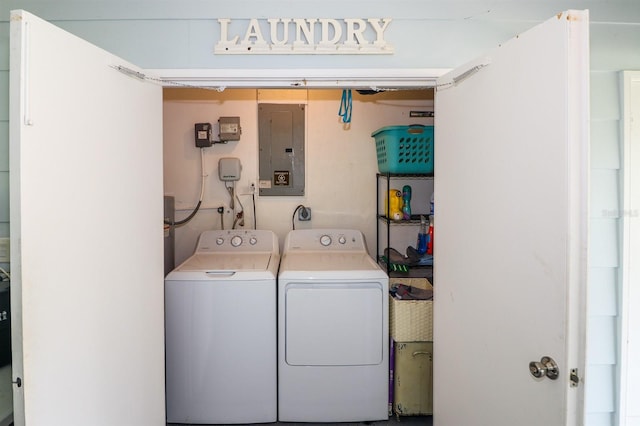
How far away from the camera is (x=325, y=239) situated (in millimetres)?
2697

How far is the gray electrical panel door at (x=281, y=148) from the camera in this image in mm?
2781

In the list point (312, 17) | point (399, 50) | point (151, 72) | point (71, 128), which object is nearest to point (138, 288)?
point (71, 128)

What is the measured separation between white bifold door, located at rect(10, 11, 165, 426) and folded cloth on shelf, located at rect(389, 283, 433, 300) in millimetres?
1360

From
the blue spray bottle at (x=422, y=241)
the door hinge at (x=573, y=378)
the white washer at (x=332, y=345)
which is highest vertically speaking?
the blue spray bottle at (x=422, y=241)

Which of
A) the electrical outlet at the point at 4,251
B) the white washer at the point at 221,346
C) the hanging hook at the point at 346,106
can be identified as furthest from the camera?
the hanging hook at the point at 346,106

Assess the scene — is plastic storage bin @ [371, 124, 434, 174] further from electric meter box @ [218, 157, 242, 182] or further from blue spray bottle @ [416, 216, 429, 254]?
electric meter box @ [218, 157, 242, 182]

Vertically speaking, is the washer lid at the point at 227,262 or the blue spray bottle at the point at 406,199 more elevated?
the blue spray bottle at the point at 406,199

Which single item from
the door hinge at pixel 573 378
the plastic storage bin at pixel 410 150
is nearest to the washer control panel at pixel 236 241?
the plastic storage bin at pixel 410 150

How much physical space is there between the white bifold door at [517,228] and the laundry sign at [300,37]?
15.1 inches

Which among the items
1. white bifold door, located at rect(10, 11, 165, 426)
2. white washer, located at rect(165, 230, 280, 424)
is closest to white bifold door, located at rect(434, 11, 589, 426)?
white washer, located at rect(165, 230, 280, 424)

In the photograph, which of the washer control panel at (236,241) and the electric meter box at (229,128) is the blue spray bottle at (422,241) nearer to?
the washer control panel at (236,241)

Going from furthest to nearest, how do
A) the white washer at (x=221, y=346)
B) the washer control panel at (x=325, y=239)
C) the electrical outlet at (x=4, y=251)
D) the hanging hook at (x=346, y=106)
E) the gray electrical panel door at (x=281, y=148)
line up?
the gray electrical panel door at (x=281, y=148) → the washer control panel at (x=325, y=239) → the hanging hook at (x=346, y=106) → the white washer at (x=221, y=346) → the electrical outlet at (x=4, y=251)

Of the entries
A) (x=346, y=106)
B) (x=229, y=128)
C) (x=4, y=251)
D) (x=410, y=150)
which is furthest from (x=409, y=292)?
(x=4, y=251)

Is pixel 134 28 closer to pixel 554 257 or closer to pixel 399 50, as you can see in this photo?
pixel 399 50
